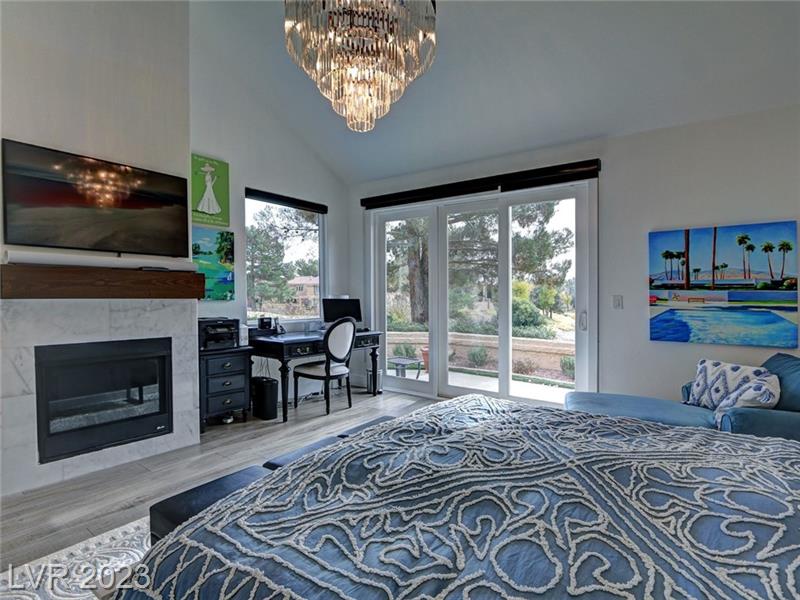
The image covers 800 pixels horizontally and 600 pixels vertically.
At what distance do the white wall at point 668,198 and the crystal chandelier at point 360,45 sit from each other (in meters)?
2.24

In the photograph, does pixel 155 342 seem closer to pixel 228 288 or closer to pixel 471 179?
pixel 228 288

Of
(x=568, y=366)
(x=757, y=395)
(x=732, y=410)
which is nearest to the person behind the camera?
(x=732, y=410)

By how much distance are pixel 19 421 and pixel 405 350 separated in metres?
3.49

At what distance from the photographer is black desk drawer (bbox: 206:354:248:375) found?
369 cm

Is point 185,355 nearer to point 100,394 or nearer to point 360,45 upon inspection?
point 100,394

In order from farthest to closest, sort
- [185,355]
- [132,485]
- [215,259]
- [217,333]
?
1. [215,259]
2. [217,333]
3. [185,355]
4. [132,485]

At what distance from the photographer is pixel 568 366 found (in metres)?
3.92

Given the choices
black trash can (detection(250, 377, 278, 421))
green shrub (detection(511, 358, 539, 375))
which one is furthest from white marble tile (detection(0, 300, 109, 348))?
green shrub (detection(511, 358, 539, 375))

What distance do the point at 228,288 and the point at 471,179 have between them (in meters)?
2.72

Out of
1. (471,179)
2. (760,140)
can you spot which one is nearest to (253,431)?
(471,179)

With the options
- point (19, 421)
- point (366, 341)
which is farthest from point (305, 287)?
point (19, 421)

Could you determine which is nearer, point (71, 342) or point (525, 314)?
point (71, 342)

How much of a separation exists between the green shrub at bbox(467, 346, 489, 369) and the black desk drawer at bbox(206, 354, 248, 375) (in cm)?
229

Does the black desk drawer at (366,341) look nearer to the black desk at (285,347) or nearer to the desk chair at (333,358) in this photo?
the desk chair at (333,358)
